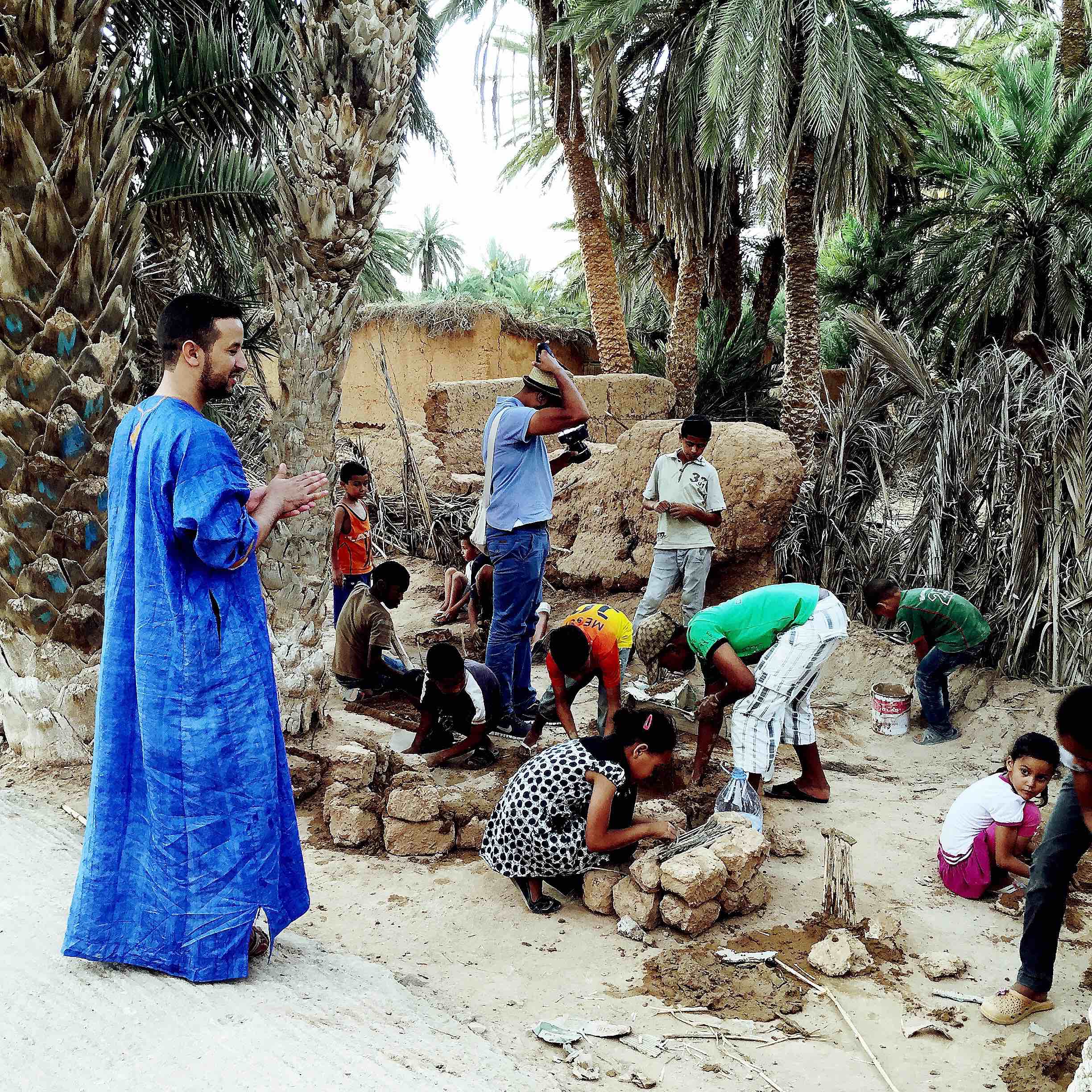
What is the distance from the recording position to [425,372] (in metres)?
14.8

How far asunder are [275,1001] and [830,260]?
74.3 feet

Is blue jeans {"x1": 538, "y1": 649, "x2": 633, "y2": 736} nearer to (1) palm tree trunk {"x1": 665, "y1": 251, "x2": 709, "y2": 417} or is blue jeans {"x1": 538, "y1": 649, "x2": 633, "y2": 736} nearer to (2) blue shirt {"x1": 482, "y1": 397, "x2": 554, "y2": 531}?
(2) blue shirt {"x1": 482, "y1": 397, "x2": 554, "y2": 531}

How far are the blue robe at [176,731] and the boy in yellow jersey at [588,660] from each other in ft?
7.42

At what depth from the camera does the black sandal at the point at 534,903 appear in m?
4.02

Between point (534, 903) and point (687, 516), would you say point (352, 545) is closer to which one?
point (687, 516)

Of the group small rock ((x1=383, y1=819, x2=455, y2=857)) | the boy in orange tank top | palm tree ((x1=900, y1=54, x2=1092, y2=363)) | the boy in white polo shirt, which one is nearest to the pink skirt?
small rock ((x1=383, y1=819, x2=455, y2=857))

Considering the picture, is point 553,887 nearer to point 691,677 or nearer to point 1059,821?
point 1059,821

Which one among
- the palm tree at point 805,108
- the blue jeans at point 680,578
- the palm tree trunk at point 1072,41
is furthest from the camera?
the palm tree trunk at point 1072,41

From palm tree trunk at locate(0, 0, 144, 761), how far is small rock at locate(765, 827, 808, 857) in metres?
3.38

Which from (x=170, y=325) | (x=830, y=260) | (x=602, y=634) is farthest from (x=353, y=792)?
(x=830, y=260)

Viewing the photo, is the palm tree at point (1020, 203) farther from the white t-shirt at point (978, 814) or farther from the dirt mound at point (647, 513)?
the white t-shirt at point (978, 814)

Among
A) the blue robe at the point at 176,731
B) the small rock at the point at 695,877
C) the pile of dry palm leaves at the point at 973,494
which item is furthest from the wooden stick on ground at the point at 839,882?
the pile of dry palm leaves at the point at 973,494

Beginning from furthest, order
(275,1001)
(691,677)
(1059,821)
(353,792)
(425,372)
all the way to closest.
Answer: (425,372)
(691,677)
(353,792)
(1059,821)
(275,1001)

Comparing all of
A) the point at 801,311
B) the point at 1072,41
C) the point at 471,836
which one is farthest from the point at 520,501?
the point at 1072,41
